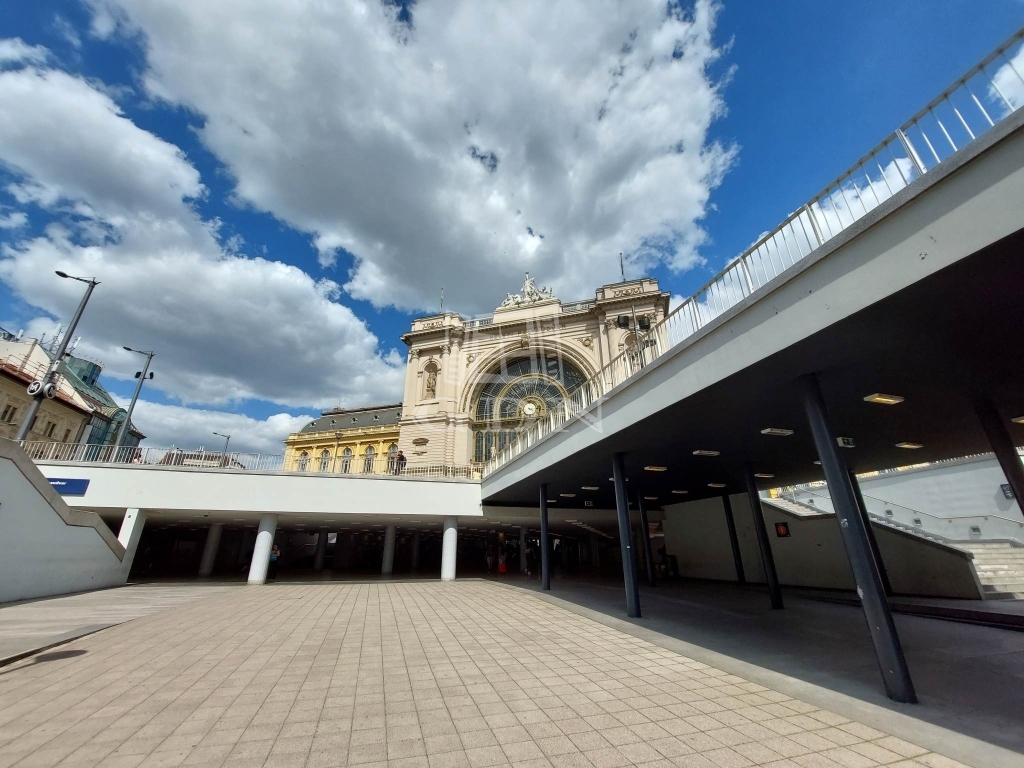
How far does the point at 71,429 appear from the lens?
3203 cm

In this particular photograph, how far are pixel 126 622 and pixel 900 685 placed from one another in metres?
13.7

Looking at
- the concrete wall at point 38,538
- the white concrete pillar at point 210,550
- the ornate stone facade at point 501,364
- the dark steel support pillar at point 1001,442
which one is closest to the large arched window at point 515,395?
the ornate stone facade at point 501,364

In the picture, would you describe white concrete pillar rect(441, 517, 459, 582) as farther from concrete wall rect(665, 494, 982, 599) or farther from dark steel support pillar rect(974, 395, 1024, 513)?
dark steel support pillar rect(974, 395, 1024, 513)

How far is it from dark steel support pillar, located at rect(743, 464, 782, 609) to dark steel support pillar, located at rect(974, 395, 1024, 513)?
5084mm

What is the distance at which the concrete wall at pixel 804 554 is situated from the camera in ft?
37.6

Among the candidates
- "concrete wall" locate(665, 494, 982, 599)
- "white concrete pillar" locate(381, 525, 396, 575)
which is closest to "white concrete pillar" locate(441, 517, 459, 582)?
"white concrete pillar" locate(381, 525, 396, 575)

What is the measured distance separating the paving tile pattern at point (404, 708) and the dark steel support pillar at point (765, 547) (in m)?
5.65

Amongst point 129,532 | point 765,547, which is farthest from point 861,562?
point 129,532

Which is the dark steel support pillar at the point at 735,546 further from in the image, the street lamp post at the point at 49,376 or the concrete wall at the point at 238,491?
the street lamp post at the point at 49,376

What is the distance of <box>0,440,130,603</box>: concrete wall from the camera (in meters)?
11.1

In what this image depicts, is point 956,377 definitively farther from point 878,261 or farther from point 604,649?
point 604,649

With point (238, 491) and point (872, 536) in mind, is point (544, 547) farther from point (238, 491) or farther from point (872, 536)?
point (238, 491)

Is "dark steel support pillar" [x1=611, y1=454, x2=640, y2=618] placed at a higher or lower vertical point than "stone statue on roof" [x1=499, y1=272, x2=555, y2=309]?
lower

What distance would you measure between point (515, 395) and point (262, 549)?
20.4 m
